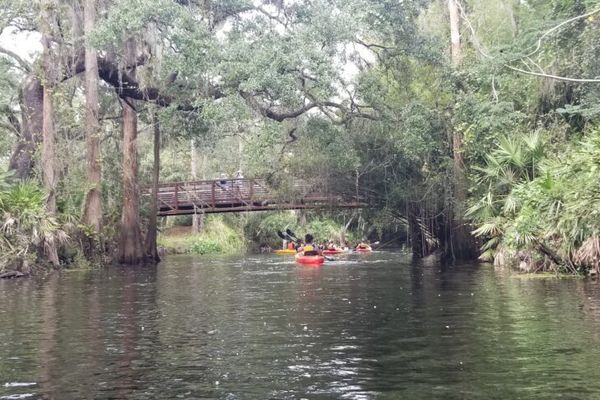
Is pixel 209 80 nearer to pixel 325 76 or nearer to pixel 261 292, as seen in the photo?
pixel 325 76

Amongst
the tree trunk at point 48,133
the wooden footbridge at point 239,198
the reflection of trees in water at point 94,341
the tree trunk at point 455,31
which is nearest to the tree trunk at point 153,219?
the wooden footbridge at point 239,198

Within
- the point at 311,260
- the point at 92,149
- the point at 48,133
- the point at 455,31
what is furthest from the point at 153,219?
the point at 455,31

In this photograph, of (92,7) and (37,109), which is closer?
(92,7)

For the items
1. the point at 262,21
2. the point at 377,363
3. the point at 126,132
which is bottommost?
the point at 377,363

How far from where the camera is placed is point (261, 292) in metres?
18.7

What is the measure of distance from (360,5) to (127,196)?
13.3 meters

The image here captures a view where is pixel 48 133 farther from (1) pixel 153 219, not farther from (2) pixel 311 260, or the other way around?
(2) pixel 311 260

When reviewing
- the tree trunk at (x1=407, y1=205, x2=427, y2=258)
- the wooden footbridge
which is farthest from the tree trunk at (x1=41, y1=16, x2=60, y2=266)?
the tree trunk at (x1=407, y1=205, x2=427, y2=258)

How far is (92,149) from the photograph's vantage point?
3061 cm

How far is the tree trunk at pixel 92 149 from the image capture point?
2973cm

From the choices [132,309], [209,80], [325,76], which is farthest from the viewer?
[209,80]

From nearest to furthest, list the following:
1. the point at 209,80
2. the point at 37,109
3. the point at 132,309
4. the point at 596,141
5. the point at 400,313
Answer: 1. the point at 400,313
2. the point at 132,309
3. the point at 596,141
4. the point at 209,80
5. the point at 37,109

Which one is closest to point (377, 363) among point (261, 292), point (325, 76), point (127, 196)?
point (261, 292)

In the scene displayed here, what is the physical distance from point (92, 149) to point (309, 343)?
2221 centimetres
